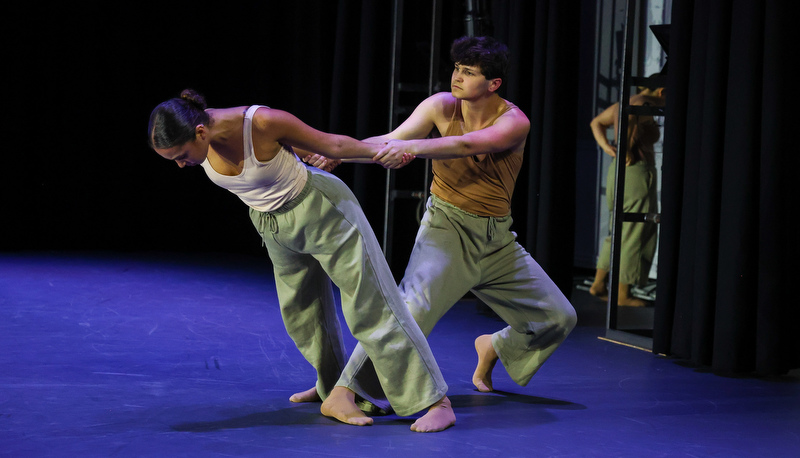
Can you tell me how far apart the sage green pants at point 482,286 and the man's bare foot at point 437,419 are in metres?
0.22

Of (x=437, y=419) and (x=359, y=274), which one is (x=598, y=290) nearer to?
(x=437, y=419)

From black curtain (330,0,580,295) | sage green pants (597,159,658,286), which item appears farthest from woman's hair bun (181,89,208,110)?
sage green pants (597,159,658,286)

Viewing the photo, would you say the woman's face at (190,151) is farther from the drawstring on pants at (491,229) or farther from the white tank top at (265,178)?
the drawstring on pants at (491,229)

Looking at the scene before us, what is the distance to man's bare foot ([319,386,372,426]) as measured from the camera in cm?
272

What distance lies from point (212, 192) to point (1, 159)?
1.81m

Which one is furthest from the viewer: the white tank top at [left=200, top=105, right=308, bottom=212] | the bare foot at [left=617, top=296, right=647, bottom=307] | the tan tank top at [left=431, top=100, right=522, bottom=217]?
the bare foot at [left=617, top=296, right=647, bottom=307]

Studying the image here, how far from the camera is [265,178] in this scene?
8.27 feet

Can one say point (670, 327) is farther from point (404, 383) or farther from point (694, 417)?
point (404, 383)

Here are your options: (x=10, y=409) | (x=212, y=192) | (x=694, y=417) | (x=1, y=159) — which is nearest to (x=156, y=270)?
(x=212, y=192)

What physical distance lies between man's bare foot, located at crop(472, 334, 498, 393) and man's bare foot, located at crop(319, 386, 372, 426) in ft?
2.11

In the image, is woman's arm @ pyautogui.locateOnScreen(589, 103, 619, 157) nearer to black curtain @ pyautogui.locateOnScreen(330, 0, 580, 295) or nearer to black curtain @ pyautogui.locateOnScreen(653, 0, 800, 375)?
black curtain @ pyautogui.locateOnScreen(330, 0, 580, 295)

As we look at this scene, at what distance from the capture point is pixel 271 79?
7570 millimetres

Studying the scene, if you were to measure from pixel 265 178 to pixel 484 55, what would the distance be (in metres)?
0.89

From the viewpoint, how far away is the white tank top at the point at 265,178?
2494mm
